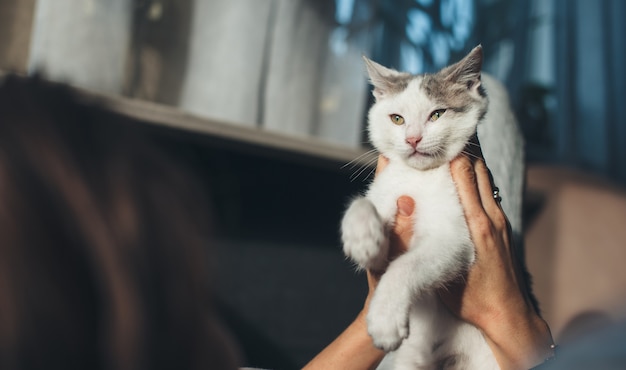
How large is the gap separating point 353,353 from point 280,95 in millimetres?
742

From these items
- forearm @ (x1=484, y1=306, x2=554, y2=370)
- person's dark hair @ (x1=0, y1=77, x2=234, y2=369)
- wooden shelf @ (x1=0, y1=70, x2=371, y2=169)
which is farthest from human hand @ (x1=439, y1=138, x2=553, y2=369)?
person's dark hair @ (x1=0, y1=77, x2=234, y2=369)

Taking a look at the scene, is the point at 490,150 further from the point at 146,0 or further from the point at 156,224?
the point at 146,0

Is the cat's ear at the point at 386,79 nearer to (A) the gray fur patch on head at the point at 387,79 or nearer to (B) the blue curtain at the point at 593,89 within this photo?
(A) the gray fur patch on head at the point at 387,79

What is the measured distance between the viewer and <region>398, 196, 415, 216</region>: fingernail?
68 cm

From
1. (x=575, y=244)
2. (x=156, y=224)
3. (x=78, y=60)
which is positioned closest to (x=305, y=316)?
(x=78, y=60)

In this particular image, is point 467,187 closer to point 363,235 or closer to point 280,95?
point 363,235

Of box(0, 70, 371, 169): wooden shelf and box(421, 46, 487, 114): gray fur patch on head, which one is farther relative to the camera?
box(0, 70, 371, 169): wooden shelf

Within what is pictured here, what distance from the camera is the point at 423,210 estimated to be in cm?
68

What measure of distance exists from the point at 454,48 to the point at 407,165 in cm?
22

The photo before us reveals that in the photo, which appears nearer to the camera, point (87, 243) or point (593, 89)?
point (87, 243)

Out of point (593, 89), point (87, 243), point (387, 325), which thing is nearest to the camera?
point (87, 243)

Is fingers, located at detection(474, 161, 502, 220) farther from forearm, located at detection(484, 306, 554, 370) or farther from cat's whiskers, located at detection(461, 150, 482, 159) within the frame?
forearm, located at detection(484, 306, 554, 370)

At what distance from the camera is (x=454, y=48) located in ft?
2.74

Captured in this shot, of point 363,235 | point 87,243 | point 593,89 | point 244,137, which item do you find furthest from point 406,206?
point 593,89
